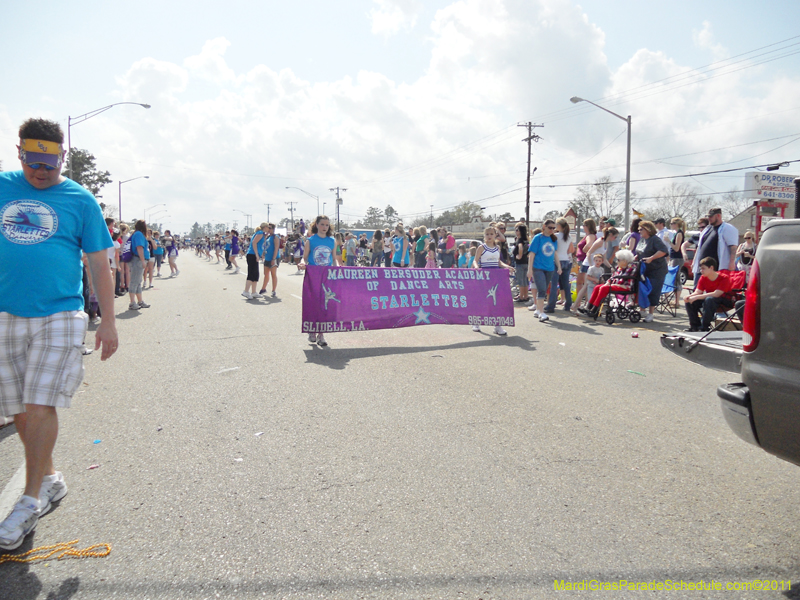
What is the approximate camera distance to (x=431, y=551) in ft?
9.16

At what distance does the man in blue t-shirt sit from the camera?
290 centimetres

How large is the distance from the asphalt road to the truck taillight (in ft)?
3.40

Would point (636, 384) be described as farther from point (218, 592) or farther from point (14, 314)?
point (14, 314)

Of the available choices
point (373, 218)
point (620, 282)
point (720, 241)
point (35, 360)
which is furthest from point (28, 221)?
point (373, 218)

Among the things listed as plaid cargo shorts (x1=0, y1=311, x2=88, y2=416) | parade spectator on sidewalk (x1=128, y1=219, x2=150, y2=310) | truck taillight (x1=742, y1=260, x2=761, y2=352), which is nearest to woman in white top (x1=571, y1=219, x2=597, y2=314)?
parade spectator on sidewalk (x1=128, y1=219, x2=150, y2=310)

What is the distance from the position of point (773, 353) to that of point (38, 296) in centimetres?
352

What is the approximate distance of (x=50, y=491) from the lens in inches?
127

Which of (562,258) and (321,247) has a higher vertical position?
(321,247)

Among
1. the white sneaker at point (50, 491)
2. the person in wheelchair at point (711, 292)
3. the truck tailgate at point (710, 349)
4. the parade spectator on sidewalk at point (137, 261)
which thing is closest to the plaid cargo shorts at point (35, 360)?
the white sneaker at point (50, 491)

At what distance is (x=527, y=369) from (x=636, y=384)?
3.98 ft

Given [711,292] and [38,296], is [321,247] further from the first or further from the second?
[38,296]

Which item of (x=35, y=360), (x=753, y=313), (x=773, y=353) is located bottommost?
(x=35, y=360)

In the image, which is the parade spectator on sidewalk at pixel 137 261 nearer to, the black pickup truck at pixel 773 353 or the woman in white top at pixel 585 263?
the woman in white top at pixel 585 263

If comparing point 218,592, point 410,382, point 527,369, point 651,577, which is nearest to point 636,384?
point 527,369
